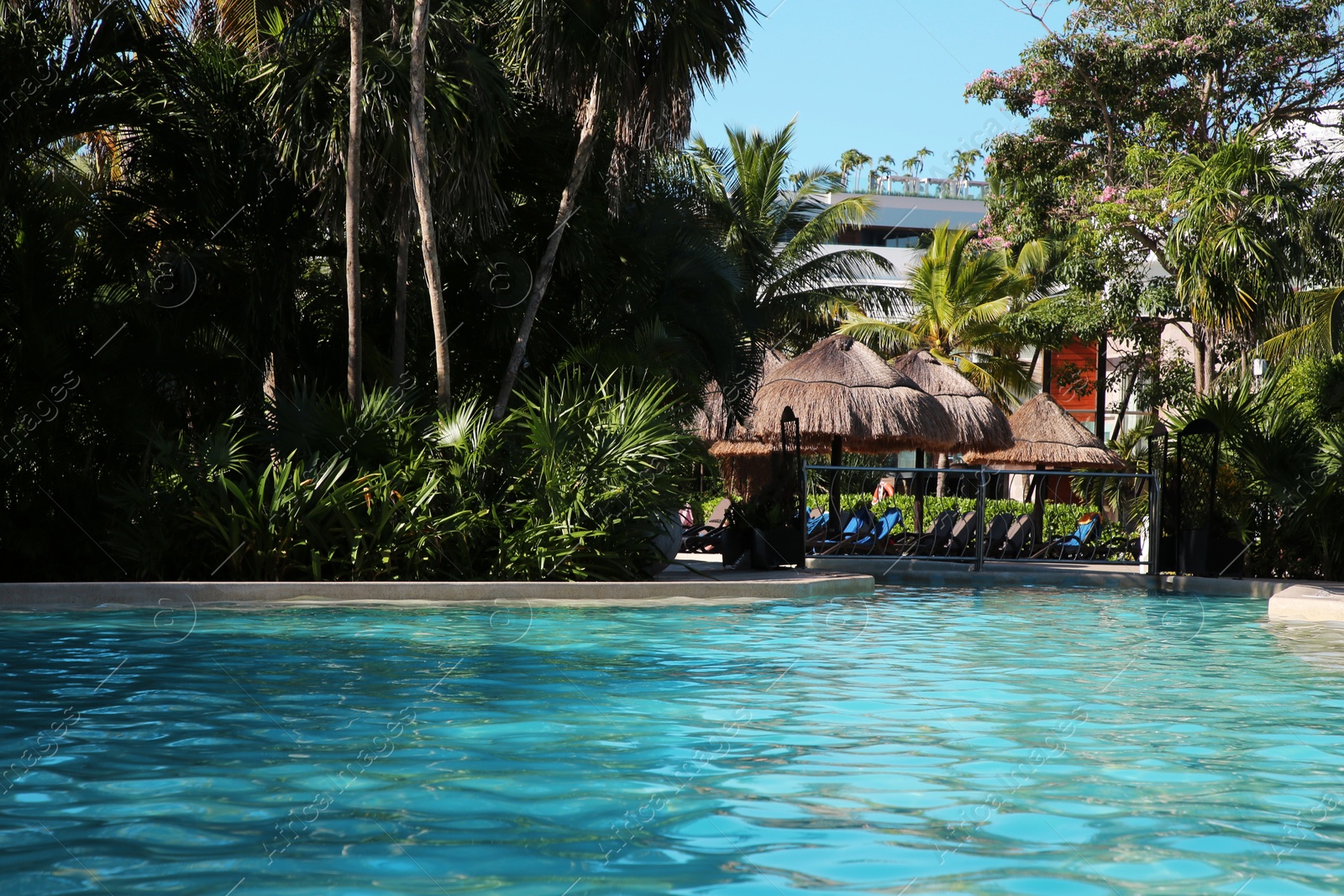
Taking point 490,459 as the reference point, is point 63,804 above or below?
below

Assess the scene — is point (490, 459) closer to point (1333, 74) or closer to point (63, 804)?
point (63, 804)

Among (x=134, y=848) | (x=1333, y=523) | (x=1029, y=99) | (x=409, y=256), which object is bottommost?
(x=134, y=848)

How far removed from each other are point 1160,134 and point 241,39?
14.6m

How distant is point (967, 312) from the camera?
32562mm

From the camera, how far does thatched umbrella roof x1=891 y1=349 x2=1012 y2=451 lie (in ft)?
70.9

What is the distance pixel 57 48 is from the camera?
40.2ft

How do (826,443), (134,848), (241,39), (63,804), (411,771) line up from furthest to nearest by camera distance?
(826,443) → (241,39) → (411,771) → (63,804) → (134,848)

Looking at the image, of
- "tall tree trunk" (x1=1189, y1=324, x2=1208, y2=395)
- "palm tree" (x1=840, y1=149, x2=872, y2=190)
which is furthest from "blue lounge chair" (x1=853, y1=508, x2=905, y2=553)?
"palm tree" (x1=840, y1=149, x2=872, y2=190)

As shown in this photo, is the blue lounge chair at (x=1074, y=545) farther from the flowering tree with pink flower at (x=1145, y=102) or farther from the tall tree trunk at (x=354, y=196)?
the tall tree trunk at (x=354, y=196)

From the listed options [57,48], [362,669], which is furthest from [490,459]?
[57,48]

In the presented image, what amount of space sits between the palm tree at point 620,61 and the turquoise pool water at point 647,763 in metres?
5.92

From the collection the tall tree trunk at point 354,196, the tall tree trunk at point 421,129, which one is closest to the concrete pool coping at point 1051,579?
the tall tree trunk at point 354,196

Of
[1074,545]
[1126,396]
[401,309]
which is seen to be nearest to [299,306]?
[401,309]

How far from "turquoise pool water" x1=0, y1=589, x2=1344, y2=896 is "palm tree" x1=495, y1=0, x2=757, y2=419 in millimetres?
5918
